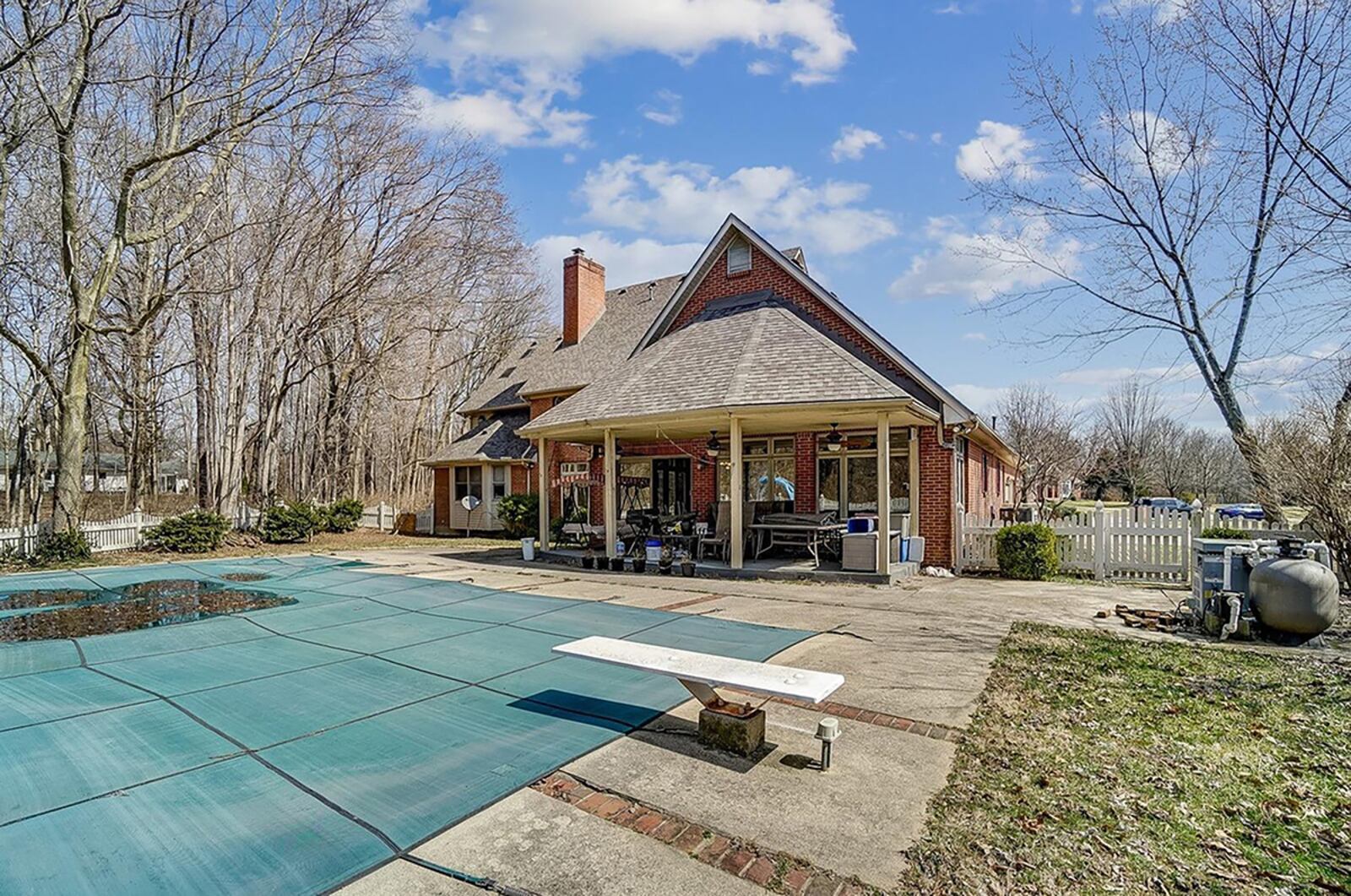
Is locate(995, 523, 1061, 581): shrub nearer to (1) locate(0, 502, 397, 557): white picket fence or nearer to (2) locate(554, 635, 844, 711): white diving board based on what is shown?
(2) locate(554, 635, 844, 711): white diving board

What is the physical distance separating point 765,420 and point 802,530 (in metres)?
2.37

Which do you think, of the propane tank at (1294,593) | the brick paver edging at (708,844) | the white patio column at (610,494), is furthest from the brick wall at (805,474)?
the brick paver edging at (708,844)

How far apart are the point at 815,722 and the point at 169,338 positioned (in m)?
30.3

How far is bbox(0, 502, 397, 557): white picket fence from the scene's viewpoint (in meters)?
14.5

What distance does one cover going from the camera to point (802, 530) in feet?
42.1

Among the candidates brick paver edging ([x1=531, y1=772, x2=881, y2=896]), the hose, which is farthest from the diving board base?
the hose

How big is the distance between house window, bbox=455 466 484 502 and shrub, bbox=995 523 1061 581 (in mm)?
17105

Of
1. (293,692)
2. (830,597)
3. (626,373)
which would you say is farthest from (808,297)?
(293,692)

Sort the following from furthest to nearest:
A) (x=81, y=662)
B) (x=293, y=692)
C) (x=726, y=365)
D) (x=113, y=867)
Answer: (x=726, y=365) < (x=81, y=662) < (x=293, y=692) < (x=113, y=867)

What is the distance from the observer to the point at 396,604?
909cm

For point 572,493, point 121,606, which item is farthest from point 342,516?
point 121,606

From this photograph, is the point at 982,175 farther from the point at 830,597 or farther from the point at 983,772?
the point at 983,772

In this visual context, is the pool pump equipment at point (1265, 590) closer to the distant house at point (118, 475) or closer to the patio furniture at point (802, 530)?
the patio furniture at point (802, 530)

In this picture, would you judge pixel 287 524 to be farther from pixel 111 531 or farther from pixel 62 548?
pixel 62 548
